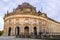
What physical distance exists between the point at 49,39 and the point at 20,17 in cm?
1523

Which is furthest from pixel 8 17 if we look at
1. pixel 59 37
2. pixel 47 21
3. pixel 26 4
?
pixel 59 37

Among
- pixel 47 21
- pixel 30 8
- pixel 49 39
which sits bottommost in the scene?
pixel 49 39

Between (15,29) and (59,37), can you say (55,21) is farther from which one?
(59,37)

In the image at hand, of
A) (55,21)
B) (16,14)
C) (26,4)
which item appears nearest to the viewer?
(16,14)

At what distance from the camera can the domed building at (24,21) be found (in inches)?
1752

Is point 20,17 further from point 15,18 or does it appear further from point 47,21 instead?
point 47,21

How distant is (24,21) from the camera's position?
44688 millimetres

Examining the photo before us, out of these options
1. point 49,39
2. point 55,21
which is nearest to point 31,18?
point 55,21

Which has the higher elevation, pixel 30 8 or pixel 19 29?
pixel 30 8

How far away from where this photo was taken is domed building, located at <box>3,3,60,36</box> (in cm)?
4450

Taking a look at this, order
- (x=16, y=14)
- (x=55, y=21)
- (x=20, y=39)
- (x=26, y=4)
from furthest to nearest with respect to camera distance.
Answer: (x=55, y=21), (x=26, y=4), (x=16, y=14), (x=20, y=39)

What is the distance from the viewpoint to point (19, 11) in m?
45.2

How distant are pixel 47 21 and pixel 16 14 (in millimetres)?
10642

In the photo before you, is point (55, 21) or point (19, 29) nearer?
point (19, 29)
